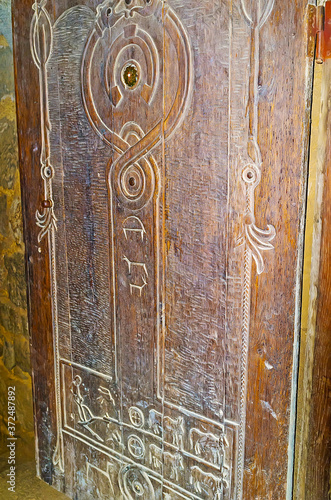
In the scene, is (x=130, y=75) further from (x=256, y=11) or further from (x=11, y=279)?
(x=11, y=279)

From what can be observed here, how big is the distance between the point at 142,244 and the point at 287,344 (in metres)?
0.56

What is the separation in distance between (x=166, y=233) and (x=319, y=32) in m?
0.69

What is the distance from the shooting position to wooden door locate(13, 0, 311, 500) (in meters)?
1.22

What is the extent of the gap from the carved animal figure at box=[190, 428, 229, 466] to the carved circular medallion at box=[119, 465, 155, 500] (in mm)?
307

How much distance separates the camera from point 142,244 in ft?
4.96

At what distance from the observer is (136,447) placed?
1686 mm

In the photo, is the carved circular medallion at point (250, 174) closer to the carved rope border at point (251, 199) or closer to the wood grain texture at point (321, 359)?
the carved rope border at point (251, 199)

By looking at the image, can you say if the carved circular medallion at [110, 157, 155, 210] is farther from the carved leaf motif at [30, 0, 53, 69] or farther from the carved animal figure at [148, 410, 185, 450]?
the carved animal figure at [148, 410, 185, 450]

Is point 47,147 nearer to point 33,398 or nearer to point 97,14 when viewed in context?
point 97,14

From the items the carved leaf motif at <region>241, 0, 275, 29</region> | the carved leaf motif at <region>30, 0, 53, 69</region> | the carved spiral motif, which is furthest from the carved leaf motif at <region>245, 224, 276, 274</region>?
the carved leaf motif at <region>30, 0, 53, 69</region>

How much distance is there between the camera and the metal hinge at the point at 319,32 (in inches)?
43.7

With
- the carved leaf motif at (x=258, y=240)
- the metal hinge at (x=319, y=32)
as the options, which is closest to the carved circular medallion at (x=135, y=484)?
the carved leaf motif at (x=258, y=240)

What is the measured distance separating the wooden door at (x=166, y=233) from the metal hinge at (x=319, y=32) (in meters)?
0.03

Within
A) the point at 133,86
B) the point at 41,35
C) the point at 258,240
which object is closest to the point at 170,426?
the point at 258,240
